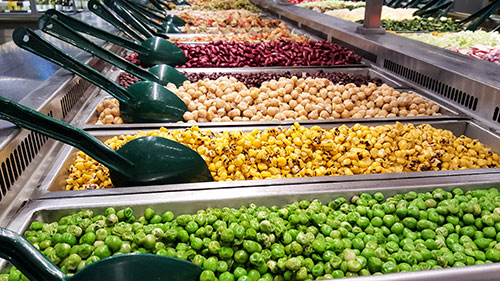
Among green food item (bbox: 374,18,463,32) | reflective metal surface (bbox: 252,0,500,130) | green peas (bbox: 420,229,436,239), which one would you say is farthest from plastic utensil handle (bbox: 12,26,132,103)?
green food item (bbox: 374,18,463,32)

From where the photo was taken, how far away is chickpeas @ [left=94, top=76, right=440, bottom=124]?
251 centimetres

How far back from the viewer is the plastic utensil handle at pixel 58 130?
1.46m

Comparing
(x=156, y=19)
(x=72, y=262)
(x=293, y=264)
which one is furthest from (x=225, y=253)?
(x=156, y=19)

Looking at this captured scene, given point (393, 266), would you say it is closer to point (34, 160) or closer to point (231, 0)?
point (34, 160)

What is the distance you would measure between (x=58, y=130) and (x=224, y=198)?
0.72 m

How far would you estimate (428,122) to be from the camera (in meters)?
2.38

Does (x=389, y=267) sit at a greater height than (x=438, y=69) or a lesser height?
lesser

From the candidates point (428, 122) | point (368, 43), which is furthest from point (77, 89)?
point (368, 43)

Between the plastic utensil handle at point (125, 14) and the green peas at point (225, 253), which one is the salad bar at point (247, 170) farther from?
the plastic utensil handle at point (125, 14)

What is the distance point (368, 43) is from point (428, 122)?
152 cm

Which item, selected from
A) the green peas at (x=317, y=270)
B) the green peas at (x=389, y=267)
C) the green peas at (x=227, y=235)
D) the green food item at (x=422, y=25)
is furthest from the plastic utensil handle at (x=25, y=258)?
the green food item at (x=422, y=25)

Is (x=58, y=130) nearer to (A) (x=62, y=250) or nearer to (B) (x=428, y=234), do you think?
(A) (x=62, y=250)

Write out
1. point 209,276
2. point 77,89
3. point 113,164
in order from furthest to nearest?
1. point 77,89
2. point 113,164
3. point 209,276

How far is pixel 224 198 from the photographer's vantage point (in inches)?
62.9
